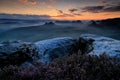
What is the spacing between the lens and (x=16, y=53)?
36.5ft

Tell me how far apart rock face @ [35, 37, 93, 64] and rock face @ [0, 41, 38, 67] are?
526 mm

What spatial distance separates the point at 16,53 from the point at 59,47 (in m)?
2.33

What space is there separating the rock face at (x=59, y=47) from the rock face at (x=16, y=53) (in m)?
0.53

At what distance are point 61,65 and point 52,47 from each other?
4.85 metres

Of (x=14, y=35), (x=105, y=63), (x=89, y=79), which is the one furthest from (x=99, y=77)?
(x=14, y=35)

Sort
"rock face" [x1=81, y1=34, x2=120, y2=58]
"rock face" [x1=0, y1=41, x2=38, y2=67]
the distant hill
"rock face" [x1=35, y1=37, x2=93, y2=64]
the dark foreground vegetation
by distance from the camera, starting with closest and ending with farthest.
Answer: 1. the dark foreground vegetation
2. "rock face" [x1=81, y1=34, x2=120, y2=58]
3. "rock face" [x1=0, y1=41, x2=38, y2=67]
4. "rock face" [x1=35, y1=37, x2=93, y2=64]
5. the distant hill

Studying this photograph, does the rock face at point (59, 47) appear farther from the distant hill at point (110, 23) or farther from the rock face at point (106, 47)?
the distant hill at point (110, 23)

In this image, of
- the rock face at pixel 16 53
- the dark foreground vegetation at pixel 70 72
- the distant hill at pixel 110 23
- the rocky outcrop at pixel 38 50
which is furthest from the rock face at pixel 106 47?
the distant hill at pixel 110 23

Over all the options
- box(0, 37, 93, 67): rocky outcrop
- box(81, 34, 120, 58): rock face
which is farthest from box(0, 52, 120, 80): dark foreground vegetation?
box(0, 37, 93, 67): rocky outcrop

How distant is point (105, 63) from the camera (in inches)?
297

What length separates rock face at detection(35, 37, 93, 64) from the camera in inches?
490

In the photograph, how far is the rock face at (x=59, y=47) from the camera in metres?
12.4

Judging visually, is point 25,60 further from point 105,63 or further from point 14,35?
point 14,35

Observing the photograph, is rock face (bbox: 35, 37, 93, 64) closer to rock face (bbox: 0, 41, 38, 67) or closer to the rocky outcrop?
the rocky outcrop
